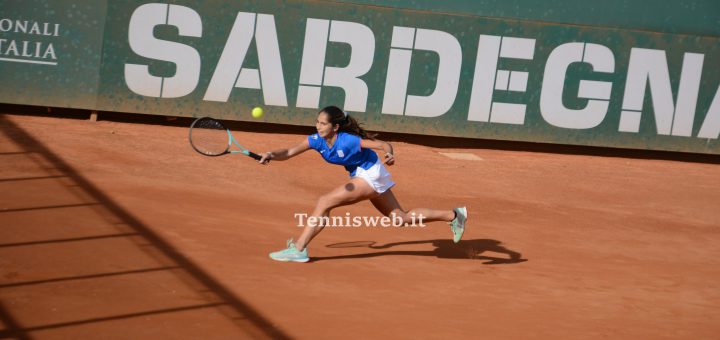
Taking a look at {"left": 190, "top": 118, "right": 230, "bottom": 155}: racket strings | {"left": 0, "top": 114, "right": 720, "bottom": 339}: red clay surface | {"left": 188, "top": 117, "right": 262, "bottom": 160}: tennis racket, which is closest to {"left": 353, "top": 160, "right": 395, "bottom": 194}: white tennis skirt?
{"left": 0, "top": 114, "right": 720, "bottom": 339}: red clay surface

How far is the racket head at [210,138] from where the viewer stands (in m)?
8.84

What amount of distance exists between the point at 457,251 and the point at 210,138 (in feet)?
9.30

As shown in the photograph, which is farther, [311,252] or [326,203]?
[311,252]

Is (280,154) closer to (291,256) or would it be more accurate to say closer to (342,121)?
(342,121)

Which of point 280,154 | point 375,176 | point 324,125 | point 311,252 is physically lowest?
point 311,252

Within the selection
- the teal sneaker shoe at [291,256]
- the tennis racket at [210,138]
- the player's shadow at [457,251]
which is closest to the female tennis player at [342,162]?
the teal sneaker shoe at [291,256]

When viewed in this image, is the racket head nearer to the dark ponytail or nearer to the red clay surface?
the red clay surface

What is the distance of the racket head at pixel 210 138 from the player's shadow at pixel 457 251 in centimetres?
148

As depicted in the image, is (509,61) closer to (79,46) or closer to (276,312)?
(79,46)

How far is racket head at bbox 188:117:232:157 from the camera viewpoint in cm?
884

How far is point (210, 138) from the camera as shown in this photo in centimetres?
916

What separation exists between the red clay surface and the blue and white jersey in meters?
0.96

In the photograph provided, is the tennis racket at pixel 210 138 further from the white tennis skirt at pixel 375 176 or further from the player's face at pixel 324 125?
the white tennis skirt at pixel 375 176

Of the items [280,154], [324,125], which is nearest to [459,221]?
[324,125]
